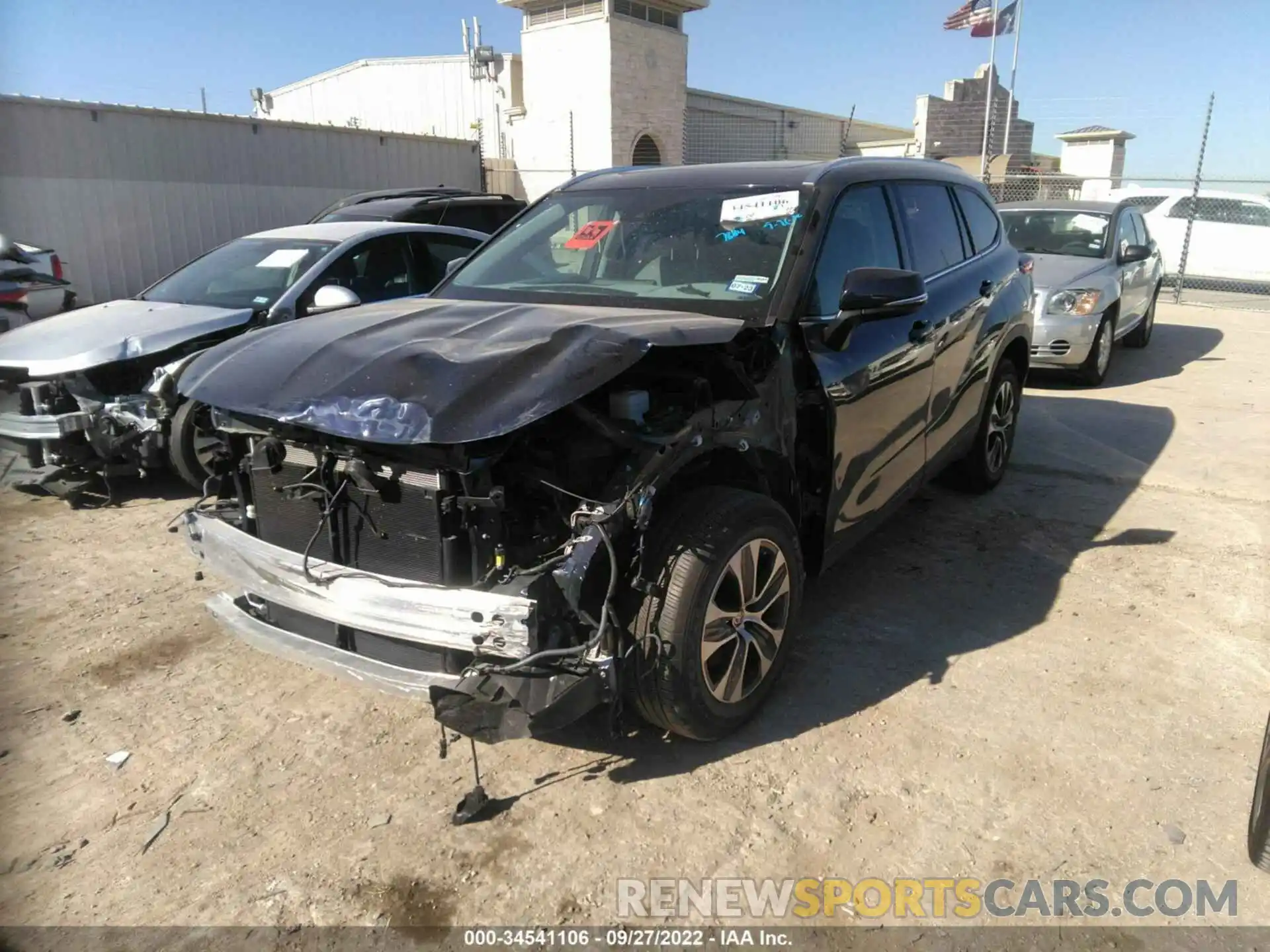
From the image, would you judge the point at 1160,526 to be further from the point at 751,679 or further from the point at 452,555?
the point at 452,555

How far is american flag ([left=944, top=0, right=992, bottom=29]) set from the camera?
2114 cm

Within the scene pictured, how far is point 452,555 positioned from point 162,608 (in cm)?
228

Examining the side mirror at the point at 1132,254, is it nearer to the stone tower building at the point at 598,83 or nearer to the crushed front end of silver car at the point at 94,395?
the crushed front end of silver car at the point at 94,395

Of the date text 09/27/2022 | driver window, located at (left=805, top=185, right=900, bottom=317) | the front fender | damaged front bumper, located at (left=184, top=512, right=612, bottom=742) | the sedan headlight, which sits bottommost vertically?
the date text 09/27/2022

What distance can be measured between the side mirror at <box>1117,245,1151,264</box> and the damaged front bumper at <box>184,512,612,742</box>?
8.91 m

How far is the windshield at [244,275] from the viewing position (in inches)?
250

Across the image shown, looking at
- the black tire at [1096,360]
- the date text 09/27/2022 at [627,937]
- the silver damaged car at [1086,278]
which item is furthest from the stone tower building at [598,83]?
the date text 09/27/2022 at [627,937]

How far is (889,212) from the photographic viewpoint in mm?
4227

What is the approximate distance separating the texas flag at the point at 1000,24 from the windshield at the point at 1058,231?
13.2 meters

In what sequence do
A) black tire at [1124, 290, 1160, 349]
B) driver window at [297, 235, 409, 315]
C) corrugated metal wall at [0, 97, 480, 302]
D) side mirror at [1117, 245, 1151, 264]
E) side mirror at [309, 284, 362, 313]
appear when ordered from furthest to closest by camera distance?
1. corrugated metal wall at [0, 97, 480, 302]
2. black tire at [1124, 290, 1160, 349]
3. side mirror at [1117, 245, 1151, 264]
4. driver window at [297, 235, 409, 315]
5. side mirror at [309, 284, 362, 313]

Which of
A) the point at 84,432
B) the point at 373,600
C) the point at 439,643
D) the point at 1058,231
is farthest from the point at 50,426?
the point at 1058,231

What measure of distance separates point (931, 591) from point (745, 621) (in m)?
1.62

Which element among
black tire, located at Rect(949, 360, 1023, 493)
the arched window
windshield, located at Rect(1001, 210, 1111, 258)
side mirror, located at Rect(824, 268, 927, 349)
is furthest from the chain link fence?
side mirror, located at Rect(824, 268, 927, 349)

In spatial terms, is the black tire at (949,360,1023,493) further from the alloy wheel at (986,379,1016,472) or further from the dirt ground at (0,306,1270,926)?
the dirt ground at (0,306,1270,926)
